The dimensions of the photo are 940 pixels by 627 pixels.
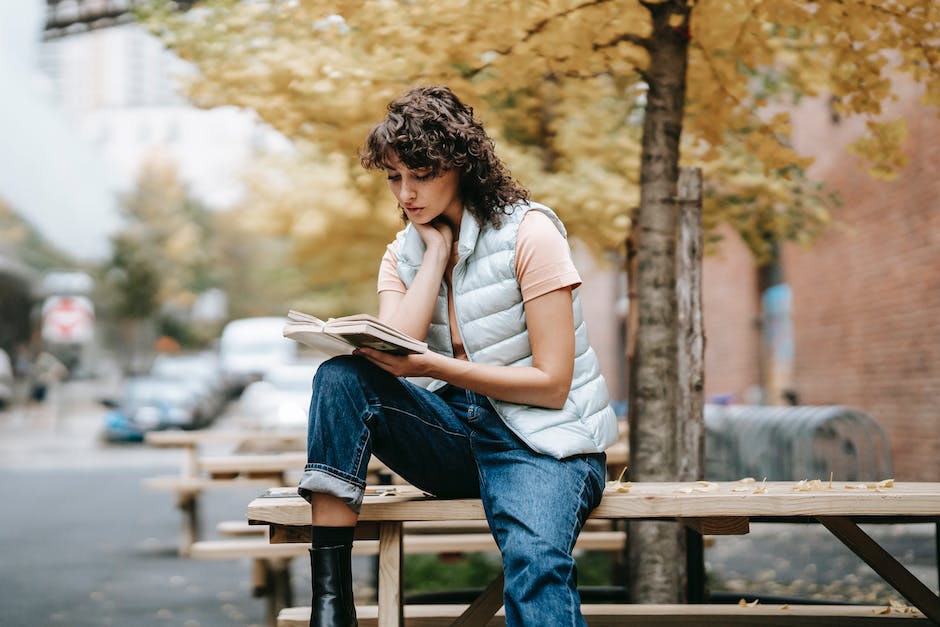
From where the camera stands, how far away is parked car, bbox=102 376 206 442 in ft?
81.0

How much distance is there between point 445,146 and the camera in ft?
10.4

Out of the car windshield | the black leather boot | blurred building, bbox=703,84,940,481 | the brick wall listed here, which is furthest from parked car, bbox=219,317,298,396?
the black leather boot

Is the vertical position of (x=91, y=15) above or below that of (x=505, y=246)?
above

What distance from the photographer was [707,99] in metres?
5.41

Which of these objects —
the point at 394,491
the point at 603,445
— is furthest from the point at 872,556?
the point at 394,491

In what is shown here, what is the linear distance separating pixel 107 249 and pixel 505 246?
4122 centimetres

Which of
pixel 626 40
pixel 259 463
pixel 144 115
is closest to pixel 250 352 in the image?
pixel 259 463

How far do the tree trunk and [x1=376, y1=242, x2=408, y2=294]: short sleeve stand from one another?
1.67m

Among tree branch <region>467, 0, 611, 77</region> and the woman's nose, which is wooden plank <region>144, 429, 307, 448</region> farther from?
the woman's nose

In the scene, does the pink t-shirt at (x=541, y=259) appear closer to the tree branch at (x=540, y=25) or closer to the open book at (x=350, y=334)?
the open book at (x=350, y=334)

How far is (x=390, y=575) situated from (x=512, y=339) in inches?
30.5

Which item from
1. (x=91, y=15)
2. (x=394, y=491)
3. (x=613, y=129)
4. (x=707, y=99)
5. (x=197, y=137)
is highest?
(x=197, y=137)

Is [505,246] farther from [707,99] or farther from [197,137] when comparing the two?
[197,137]

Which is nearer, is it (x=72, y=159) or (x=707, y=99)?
(x=707, y=99)
